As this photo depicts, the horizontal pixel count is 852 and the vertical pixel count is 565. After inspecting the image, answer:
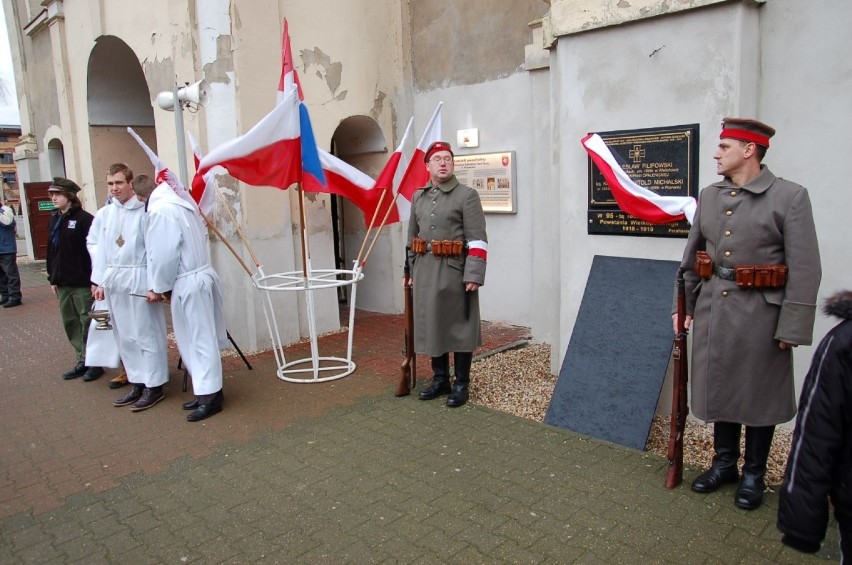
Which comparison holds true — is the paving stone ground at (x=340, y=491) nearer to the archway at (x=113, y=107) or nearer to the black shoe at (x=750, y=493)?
the black shoe at (x=750, y=493)

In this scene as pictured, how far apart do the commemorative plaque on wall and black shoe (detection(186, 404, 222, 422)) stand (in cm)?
333

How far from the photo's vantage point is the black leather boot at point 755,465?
3350 millimetres

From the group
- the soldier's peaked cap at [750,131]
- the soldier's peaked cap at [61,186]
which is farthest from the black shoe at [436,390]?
the soldier's peaked cap at [61,186]

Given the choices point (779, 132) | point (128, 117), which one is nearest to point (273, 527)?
point (779, 132)

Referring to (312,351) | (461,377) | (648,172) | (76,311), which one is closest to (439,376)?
(461,377)

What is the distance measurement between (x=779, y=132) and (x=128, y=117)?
385 inches

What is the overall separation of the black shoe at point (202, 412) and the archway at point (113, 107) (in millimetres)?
6913

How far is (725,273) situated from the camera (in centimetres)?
338

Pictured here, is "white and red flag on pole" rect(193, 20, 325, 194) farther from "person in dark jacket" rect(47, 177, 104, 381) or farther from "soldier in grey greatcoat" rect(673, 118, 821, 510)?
"soldier in grey greatcoat" rect(673, 118, 821, 510)

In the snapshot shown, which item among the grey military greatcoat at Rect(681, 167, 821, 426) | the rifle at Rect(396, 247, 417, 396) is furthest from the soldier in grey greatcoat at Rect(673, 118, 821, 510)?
the rifle at Rect(396, 247, 417, 396)

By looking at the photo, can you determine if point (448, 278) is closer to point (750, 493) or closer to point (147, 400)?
point (750, 493)

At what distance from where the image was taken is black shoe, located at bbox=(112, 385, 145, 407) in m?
5.50

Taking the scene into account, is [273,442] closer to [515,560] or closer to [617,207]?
[515,560]

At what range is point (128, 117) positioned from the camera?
418 inches
